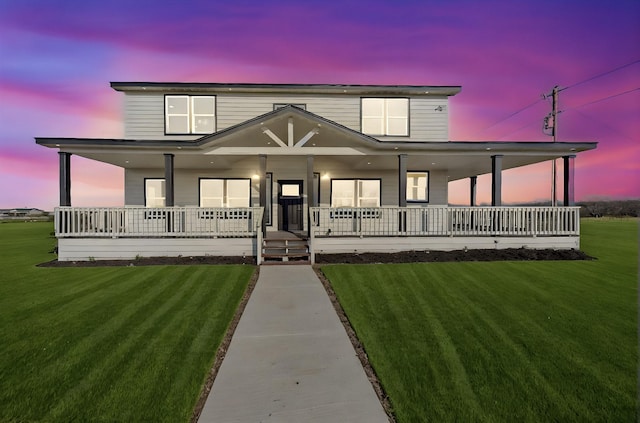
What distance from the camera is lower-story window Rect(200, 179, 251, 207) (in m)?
14.3

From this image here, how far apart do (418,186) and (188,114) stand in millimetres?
12032

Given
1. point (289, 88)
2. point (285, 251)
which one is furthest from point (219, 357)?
point (289, 88)

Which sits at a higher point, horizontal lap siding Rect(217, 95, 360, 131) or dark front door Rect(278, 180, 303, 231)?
horizontal lap siding Rect(217, 95, 360, 131)

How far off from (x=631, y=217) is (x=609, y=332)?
118ft

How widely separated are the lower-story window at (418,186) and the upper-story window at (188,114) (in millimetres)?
10213

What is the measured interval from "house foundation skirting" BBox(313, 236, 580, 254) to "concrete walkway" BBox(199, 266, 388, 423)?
4480 millimetres

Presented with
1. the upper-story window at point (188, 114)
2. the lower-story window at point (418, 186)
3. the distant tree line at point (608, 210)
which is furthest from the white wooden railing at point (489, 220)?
the distant tree line at point (608, 210)

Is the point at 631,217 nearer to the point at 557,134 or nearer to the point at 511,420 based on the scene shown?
the point at 557,134

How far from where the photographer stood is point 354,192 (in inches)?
577

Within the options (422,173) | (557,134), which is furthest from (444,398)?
(557,134)

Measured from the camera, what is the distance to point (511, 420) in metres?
2.82

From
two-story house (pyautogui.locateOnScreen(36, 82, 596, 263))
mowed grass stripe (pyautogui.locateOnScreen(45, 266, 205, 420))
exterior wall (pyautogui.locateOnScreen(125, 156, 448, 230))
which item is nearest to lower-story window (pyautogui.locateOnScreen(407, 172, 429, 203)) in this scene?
two-story house (pyautogui.locateOnScreen(36, 82, 596, 263))

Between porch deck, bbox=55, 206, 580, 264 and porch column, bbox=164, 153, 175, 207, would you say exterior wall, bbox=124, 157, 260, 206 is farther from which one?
porch deck, bbox=55, 206, 580, 264

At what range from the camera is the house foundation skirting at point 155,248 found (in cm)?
992
